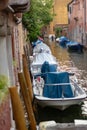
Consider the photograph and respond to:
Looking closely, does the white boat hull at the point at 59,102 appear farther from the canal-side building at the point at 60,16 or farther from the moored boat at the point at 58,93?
the canal-side building at the point at 60,16

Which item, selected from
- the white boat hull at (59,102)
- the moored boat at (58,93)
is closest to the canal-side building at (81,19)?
the moored boat at (58,93)

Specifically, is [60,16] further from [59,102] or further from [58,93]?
[59,102]

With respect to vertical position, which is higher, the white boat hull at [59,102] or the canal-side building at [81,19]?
the canal-side building at [81,19]

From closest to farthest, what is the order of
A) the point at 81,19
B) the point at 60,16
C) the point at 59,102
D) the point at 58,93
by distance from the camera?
the point at 59,102 < the point at 58,93 < the point at 81,19 < the point at 60,16

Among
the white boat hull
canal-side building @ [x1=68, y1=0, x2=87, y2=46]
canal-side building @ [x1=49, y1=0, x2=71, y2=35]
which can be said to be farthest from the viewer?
canal-side building @ [x1=49, y1=0, x2=71, y2=35]

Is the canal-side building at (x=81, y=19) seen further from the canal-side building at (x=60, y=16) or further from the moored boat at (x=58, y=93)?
the moored boat at (x=58, y=93)

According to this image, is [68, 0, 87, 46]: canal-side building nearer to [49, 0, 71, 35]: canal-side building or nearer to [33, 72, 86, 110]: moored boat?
[49, 0, 71, 35]: canal-side building

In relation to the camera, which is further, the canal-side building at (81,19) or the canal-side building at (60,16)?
the canal-side building at (60,16)

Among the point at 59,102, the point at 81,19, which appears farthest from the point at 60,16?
the point at 59,102

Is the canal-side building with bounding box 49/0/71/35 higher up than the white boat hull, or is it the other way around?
the canal-side building with bounding box 49/0/71/35

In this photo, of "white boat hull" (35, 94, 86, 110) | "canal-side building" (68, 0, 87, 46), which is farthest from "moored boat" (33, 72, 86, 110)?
"canal-side building" (68, 0, 87, 46)

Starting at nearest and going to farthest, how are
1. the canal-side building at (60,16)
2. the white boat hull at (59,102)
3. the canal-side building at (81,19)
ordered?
the white boat hull at (59,102) → the canal-side building at (81,19) → the canal-side building at (60,16)

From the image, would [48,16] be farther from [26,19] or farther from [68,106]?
[68,106]

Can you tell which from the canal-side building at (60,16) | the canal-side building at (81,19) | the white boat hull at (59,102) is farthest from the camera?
the canal-side building at (60,16)
